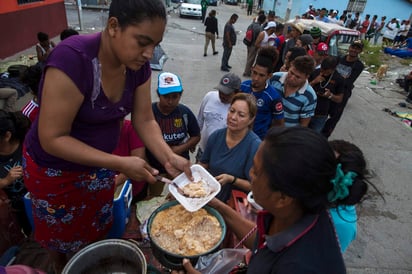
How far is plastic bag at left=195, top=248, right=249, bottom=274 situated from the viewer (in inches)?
57.8

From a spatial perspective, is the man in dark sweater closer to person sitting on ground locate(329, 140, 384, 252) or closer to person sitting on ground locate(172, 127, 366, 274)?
person sitting on ground locate(329, 140, 384, 252)

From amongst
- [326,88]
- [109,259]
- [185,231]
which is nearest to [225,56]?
[326,88]

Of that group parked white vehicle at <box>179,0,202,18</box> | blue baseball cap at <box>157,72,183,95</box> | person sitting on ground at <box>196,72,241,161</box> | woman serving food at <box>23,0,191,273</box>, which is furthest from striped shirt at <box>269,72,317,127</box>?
parked white vehicle at <box>179,0,202,18</box>

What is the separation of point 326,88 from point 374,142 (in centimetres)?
252

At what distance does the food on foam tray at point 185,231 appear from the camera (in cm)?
156

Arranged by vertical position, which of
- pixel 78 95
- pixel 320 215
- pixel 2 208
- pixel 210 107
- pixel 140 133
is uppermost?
pixel 78 95

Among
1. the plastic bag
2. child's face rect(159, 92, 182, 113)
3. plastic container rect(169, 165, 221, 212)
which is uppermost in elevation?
child's face rect(159, 92, 182, 113)

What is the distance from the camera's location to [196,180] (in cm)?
194

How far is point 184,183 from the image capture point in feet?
6.26

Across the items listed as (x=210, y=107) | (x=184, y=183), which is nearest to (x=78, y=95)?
(x=184, y=183)

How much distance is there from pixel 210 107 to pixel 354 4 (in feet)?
86.5

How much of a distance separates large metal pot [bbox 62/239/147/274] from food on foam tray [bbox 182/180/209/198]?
1.59 ft

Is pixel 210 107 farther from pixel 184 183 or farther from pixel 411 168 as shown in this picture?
pixel 411 168

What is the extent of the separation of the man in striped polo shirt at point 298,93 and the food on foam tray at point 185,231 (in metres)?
2.30
